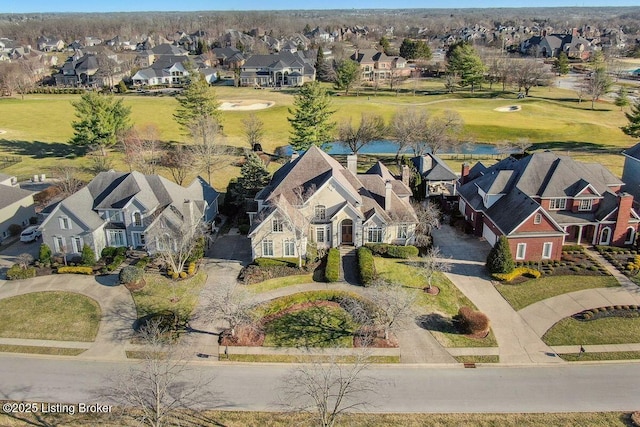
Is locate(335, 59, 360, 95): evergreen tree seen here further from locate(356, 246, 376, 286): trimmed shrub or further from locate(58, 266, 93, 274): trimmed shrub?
locate(58, 266, 93, 274): trimmed shrub

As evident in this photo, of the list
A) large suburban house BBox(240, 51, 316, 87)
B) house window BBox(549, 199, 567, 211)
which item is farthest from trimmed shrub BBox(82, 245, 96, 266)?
large suburban house BBox(240, 51, 316, 87)

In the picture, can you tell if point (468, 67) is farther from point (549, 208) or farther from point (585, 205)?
point (549, 208)

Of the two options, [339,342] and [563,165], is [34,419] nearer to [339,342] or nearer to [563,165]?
[339,342]

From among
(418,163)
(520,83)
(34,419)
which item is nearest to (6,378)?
(34,419)

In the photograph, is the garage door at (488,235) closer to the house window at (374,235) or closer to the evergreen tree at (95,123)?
the house window at (374,235)

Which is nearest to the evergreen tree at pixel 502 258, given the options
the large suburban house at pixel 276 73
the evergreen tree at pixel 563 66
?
the large suburban house at pixel 276 73
